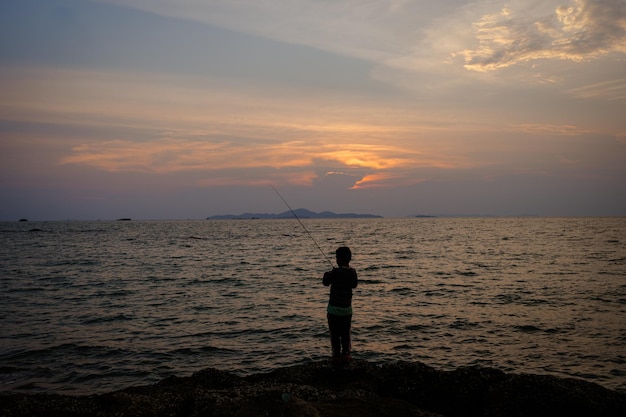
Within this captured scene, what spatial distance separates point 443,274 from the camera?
27719 mm

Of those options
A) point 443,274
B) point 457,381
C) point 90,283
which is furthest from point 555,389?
point 90,283

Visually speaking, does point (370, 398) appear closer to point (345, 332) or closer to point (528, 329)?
point (345, 332)

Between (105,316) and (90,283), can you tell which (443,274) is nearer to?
(105,316)

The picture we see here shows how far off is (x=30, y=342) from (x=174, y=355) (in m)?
4.88

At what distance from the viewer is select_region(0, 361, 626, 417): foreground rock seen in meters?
5.48

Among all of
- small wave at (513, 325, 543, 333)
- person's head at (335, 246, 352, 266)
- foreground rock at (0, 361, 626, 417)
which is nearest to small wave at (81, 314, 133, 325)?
foreground rock at (0, 361, 626, 417)

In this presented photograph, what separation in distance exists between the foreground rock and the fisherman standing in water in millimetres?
582

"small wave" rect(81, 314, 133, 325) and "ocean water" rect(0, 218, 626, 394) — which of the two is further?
"small wave" rect(81, 314, 133, 325)

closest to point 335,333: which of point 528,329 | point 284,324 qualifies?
point 284,324

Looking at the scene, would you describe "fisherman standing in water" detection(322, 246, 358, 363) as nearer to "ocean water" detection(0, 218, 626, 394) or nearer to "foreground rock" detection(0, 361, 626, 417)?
"foreground rock" detection(0, 361, 626, 417)

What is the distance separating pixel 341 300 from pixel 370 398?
6.60 ft

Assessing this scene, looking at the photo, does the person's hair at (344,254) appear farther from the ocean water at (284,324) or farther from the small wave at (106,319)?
the small wave at (106,319)

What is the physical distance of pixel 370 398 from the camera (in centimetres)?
602

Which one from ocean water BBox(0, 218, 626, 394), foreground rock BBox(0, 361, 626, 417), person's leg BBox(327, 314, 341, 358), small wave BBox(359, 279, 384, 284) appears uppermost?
person's leg BBox(327, 314, 341, 358)
